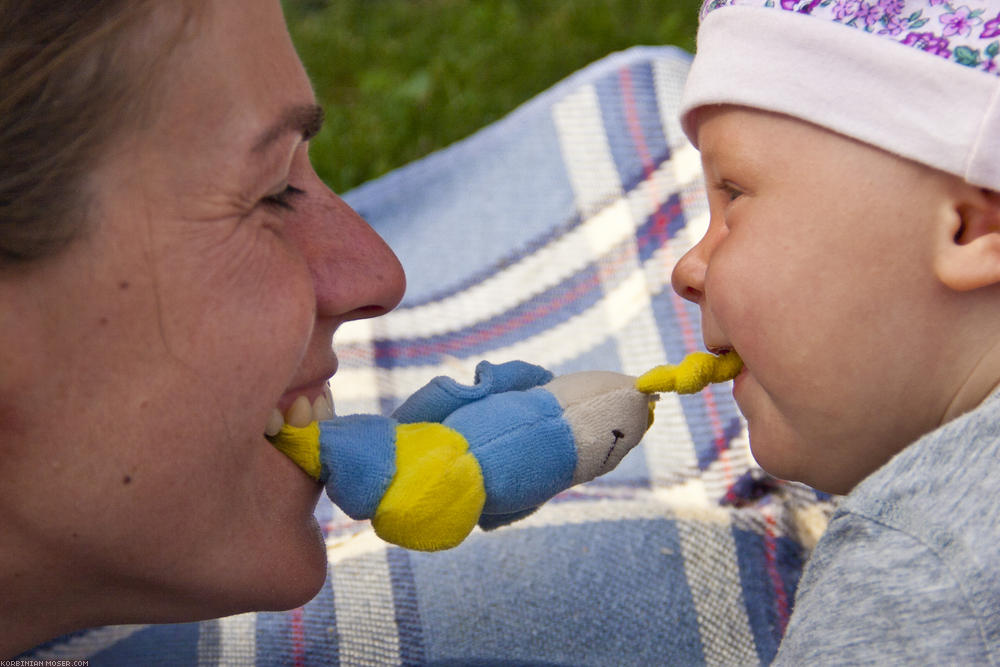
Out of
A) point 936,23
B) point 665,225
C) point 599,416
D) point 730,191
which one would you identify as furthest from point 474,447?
point 665,225

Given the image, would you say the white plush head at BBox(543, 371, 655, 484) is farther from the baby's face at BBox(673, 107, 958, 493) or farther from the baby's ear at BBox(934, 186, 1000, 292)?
the baby's ear at BBox(934, 186, 1000, 292)

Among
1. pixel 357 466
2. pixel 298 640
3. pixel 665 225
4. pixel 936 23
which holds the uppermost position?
pixel 936 23

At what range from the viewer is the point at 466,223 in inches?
101

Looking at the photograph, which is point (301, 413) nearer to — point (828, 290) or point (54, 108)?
point (54, 108)

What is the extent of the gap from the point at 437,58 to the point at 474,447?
268cm

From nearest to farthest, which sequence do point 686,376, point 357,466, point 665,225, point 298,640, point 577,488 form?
1. point 357,466
2. point 686,376
3. point 298,640
4. point 577,488
5. point 665,225

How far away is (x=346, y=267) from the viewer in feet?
4.52

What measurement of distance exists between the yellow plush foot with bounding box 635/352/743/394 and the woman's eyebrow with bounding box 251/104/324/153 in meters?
0.54

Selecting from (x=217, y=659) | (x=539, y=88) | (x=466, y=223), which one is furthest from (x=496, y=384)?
(x=539, y=88)

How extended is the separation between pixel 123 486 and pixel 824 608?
80cm

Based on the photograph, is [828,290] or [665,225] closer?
[828,290]

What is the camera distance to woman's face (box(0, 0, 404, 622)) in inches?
46.1

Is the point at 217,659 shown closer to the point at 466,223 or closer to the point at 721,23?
the point at 466,223

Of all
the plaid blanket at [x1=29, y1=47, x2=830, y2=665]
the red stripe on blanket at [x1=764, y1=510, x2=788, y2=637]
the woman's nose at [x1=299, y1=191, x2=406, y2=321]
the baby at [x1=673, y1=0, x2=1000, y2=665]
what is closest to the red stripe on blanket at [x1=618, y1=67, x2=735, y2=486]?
the plaid blanket at [x1=29, y1=47, x2=830, y2=665]
